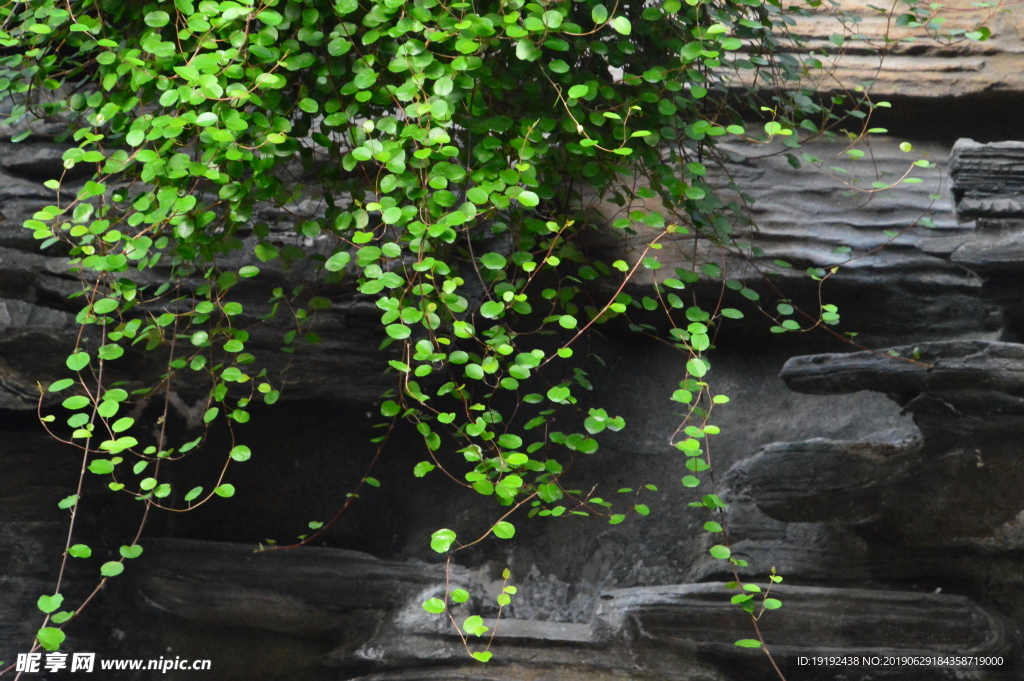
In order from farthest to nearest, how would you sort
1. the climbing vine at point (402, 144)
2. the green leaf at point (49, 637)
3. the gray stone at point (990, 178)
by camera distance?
1. the gray stone at point (990, 178)
2. the climbing vine at point (402, 144)
3. the green leaf at point (49, 637)

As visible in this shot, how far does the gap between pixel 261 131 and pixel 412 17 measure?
41 centimetres

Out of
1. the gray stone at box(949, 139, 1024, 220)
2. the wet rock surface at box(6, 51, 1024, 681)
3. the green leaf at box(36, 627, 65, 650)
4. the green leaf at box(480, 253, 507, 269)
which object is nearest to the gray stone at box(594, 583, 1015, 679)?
the wet rock surface at box(6, 51, 1024, 681)

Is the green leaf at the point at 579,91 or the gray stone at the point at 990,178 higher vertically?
the green leaf at the point at 579,91

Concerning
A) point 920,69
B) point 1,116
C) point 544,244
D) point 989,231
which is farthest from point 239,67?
point 920,69

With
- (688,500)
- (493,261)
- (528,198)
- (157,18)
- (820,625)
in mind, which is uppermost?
(157,18)

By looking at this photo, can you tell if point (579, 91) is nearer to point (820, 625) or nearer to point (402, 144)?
point (402, 144)

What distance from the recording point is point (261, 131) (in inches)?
72.1

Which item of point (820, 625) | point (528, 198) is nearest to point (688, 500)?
point (820, 625)

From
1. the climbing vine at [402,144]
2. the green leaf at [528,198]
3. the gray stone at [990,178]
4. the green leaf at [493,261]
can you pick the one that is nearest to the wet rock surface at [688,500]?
the gray stone at [990,178]

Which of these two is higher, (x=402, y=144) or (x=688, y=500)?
(x=402, y=144)

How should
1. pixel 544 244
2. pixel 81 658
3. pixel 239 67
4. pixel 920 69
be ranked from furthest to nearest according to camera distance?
pixel 920 69
pixel 81 658
pixel 544 244
pixel 239 67

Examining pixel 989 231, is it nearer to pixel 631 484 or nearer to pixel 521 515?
pixel 631 484

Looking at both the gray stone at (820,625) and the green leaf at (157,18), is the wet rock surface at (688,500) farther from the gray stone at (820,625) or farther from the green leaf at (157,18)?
the green leaf at (157,18)

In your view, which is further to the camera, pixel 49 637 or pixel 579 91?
pixel 579 91
